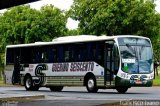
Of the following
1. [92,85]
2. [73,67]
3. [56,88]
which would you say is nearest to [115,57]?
[92,85]

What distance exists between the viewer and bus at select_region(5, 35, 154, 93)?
28.4 metres

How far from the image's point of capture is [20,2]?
2234 cm

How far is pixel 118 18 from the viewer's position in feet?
183

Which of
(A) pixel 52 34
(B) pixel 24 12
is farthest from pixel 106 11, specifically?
(B) pixel 24 12

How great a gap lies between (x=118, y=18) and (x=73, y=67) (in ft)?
82.8

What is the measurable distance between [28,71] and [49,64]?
7.03 feet

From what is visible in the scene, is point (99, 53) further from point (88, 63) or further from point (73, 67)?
point (73, 67)

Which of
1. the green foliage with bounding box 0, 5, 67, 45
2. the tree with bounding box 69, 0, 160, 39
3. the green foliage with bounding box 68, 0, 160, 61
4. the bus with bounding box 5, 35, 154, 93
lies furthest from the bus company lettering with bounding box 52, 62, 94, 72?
the green foliage with bounding box 0, 5, 67, 45

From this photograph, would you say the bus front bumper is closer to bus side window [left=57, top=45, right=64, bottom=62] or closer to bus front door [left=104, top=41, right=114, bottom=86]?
bus front door [left=104, top=41, right=114, bottom=86]

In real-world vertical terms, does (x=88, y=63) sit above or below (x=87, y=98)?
above

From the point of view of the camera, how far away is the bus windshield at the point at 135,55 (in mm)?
28312

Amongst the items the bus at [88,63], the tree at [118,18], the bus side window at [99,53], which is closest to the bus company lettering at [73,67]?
the bus at [88,63]

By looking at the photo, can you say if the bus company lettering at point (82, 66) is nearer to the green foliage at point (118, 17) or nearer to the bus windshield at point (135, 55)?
the bus windshield at point (135, 55)

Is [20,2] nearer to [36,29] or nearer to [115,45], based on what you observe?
[115,45]
